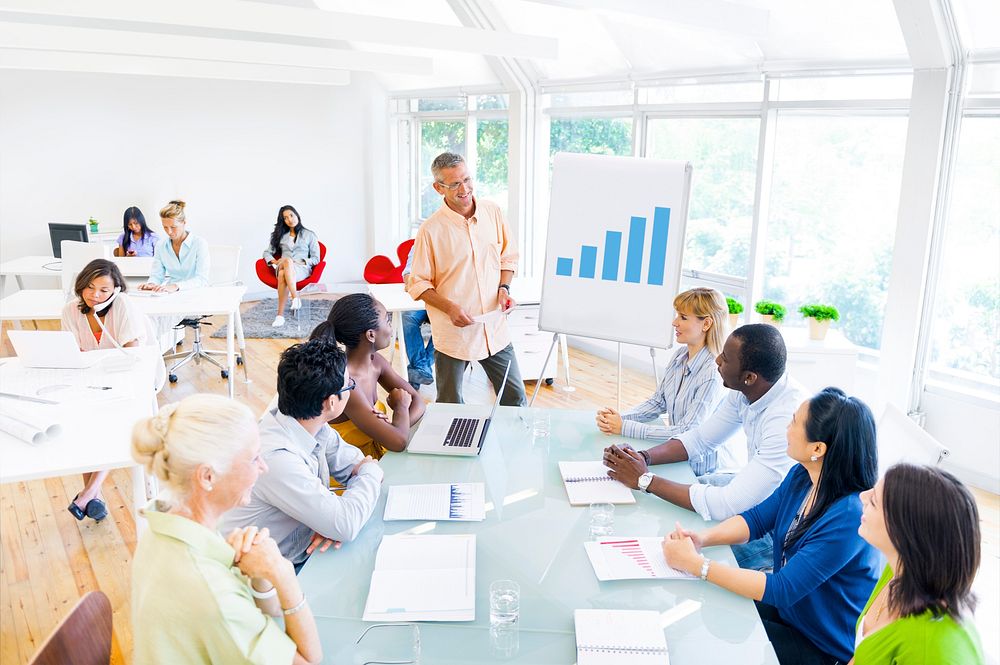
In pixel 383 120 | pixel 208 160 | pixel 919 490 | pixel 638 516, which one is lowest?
pixel 638 516

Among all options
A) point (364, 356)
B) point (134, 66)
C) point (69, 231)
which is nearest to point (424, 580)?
point (364, 356)

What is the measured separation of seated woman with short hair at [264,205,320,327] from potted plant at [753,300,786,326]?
4.75m

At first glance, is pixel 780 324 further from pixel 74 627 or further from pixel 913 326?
pixel 74 627

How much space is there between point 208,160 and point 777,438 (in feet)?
25.8

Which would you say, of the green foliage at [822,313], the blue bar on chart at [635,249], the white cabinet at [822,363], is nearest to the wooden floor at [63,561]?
the white cabinet at [822,363]

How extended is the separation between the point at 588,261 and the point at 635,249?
0.23 meters

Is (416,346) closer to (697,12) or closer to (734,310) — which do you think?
(734,310)

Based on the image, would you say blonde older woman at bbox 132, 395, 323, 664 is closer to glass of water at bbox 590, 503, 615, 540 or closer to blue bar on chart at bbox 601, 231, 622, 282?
glass of water at bbox 590, 503, 615, 540

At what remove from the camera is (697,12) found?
150 inches

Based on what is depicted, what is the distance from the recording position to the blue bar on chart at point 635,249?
328 centimetres

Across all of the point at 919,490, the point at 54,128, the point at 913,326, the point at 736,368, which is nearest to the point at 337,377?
the point at 736,368

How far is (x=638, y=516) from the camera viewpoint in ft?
7.49

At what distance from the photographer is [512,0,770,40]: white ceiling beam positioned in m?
3.52

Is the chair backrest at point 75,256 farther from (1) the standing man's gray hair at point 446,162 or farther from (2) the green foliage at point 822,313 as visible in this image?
(2) the green foliage at point 822,313
